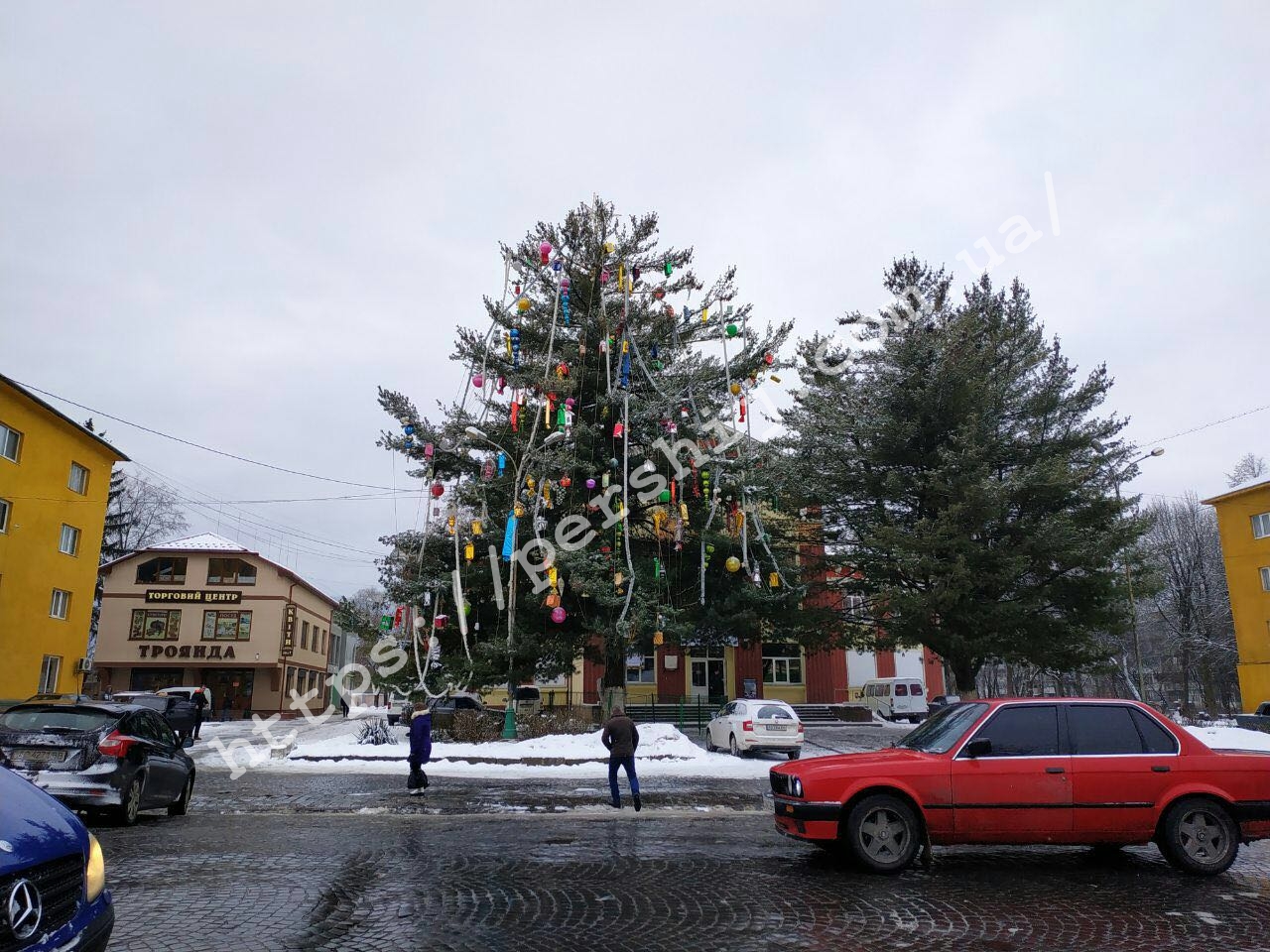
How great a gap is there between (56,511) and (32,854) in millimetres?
33891

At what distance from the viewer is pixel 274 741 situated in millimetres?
28250

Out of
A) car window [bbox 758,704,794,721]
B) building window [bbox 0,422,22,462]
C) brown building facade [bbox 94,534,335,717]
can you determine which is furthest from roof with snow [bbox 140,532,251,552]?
car window [bbox 758,704,794,721]

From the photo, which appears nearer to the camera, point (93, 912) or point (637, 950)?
point (93, 912)

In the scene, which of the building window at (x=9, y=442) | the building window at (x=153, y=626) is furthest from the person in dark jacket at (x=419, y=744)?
the building window at (x=153, y=626)

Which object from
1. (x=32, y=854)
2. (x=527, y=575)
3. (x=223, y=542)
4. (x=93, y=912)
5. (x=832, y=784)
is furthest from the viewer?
(x=223, y=542)

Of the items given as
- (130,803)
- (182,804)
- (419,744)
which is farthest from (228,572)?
(130,803)

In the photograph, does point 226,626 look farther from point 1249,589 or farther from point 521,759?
point 1249,589

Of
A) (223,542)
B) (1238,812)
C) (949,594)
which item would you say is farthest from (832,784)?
(223,542)

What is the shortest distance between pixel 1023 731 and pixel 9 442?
33.2 metres

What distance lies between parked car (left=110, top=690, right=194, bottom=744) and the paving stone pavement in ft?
55.8

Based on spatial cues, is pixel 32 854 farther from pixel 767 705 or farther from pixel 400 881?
pixel 767 705

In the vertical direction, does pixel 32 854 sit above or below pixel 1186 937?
above

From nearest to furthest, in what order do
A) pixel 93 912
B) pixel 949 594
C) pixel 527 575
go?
pixel 93 912
pixel 949 594
pixel 527 575

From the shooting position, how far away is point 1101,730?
28.0 ft
